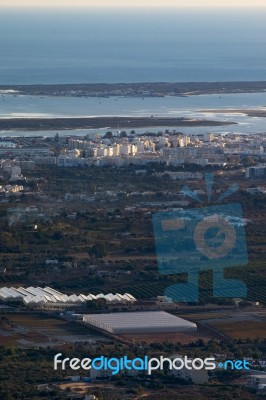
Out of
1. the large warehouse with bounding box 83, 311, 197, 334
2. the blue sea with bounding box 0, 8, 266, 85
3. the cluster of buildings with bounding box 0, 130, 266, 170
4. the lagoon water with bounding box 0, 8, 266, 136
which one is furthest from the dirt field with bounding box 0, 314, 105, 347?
the blue sea with bounding box 0, 8, 266, 85

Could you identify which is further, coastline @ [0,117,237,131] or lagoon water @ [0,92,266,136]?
lagoon water @ [0,92,266,136]

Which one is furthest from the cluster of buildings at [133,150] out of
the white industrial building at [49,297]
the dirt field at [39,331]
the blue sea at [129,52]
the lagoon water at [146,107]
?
the blue sea at [129,52]

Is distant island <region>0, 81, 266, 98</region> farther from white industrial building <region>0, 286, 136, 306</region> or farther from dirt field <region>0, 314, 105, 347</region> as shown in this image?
dirt field <region>0, 314, 105, 347</region>

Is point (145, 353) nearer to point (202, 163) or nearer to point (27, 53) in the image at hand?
point (202, 163)

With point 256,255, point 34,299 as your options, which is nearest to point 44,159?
point 256,255

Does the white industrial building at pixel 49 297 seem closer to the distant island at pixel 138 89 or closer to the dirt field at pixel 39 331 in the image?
the dirt field at pixel 39 331
